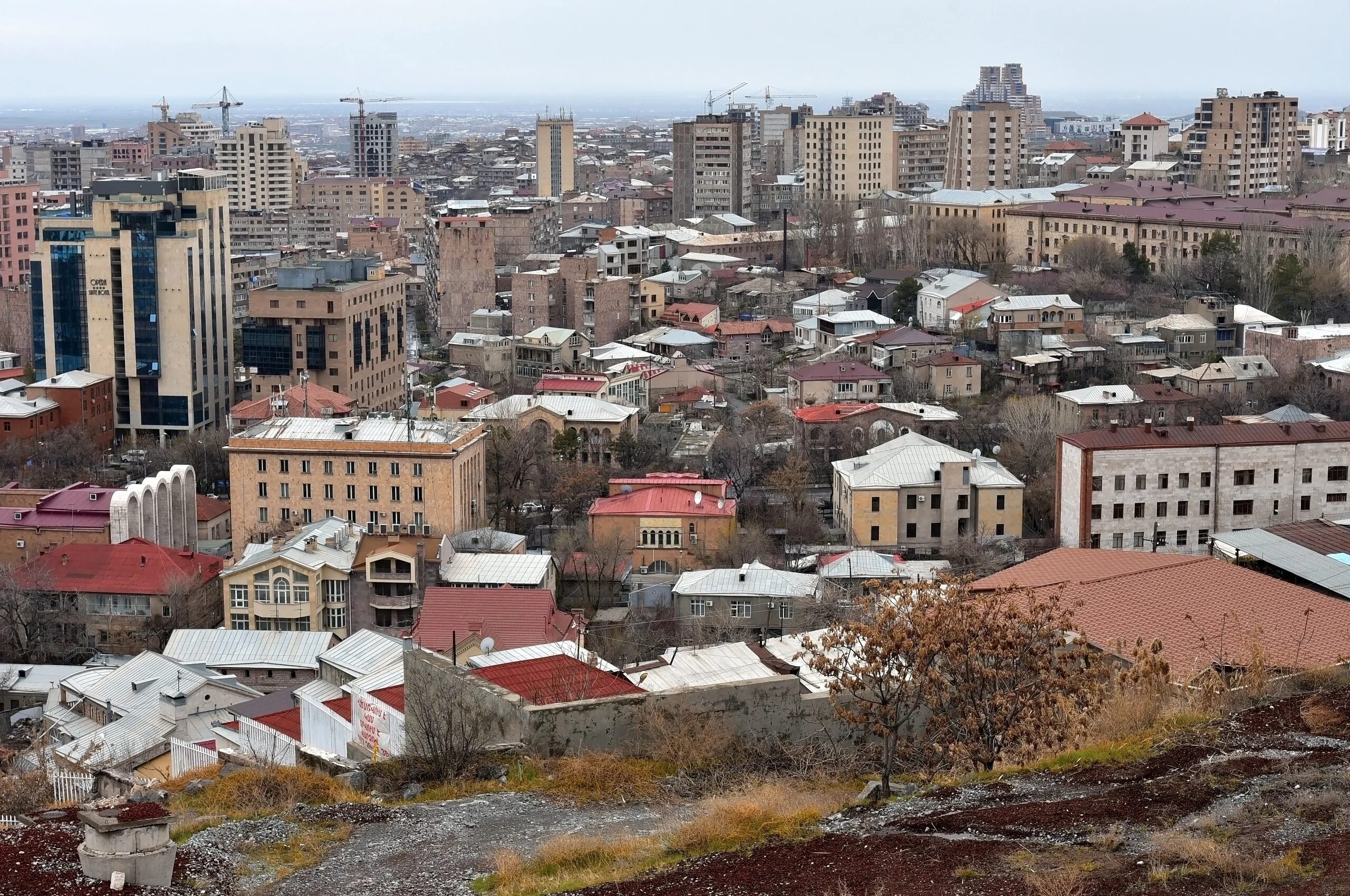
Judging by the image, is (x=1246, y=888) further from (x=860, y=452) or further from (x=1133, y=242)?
(x=1133, y=242)

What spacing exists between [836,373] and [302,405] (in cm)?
994

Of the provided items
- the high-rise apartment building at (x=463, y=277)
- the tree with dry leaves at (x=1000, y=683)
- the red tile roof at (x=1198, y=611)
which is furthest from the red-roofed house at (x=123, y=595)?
the high-rise apartment building at (x=463, y=277)

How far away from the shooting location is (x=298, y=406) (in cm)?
3441

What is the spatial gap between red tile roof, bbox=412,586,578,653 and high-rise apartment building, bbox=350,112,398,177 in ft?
301

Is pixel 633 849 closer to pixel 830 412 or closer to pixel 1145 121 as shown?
pixel 830 412

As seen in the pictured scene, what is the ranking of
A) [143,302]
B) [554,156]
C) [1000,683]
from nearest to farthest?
[1000,683] → [143,302] → [554,156]

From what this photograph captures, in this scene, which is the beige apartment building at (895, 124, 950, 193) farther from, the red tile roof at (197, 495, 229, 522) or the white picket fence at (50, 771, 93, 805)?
the white picket fence at (50, 771, 93, 805)

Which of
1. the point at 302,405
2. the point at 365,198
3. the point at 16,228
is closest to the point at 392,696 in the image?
the point at 302,405

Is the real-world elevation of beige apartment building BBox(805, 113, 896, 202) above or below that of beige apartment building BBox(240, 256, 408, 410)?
above

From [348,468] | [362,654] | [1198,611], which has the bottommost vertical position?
[362,654]

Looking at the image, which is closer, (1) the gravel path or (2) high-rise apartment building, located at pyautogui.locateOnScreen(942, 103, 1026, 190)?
(1) the gravel path

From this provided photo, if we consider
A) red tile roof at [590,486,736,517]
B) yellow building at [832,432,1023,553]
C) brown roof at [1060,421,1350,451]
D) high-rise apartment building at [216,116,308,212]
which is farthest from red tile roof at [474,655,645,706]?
high-rise apartment building at [216,116,308,212]

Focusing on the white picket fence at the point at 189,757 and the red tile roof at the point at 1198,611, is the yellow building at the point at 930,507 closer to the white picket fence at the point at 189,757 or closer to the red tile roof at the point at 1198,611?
the red tile roof at the point at 1198,611

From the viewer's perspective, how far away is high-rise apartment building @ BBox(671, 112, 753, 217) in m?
72.6
